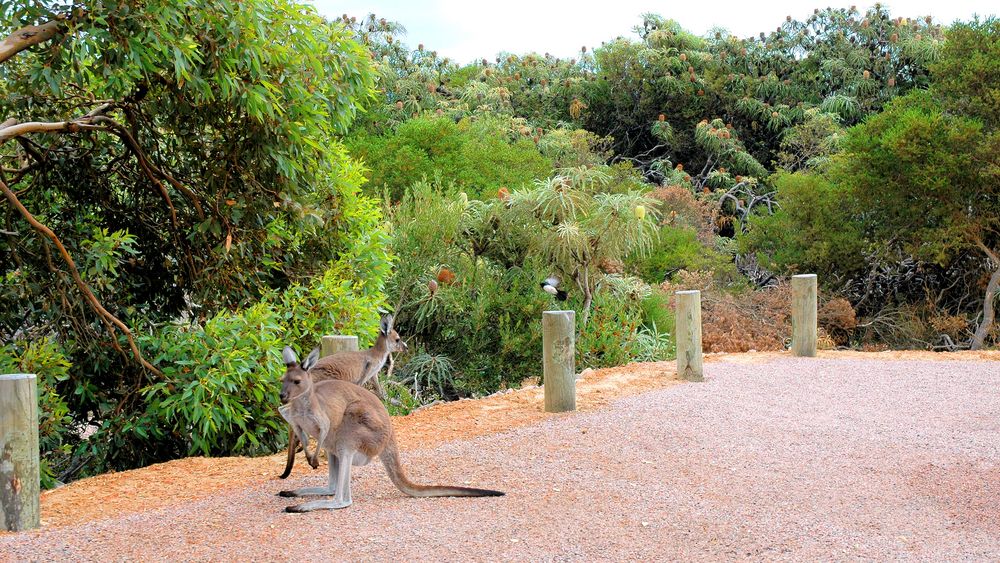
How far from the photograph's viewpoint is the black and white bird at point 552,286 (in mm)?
11339

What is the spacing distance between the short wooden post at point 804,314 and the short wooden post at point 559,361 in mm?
4323

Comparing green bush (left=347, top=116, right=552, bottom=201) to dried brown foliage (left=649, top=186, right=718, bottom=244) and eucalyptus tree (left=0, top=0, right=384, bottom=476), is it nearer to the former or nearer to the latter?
dried brown foliage (left=649, top=186, right=718, bottom=244)

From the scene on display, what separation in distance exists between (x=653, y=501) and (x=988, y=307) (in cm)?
1290

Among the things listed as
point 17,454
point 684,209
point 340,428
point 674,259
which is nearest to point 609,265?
point 674,259

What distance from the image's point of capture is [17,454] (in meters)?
5.03

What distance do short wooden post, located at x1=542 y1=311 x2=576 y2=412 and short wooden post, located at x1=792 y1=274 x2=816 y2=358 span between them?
4.32 meters

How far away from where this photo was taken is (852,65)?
26.8 meters

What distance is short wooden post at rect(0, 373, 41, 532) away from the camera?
16.4 ft

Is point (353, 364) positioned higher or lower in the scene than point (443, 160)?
lower

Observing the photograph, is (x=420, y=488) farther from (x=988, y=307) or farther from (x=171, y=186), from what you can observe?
(x=988, y=307)

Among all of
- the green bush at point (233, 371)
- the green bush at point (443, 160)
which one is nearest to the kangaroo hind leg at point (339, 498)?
the green bush at point (233, 371)

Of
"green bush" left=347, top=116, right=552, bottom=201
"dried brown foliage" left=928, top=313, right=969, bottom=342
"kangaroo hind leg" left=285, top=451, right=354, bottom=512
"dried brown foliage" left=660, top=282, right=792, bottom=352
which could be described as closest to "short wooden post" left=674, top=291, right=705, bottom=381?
"dried brown foliage" left=660, top=282, right=792, bottom=352

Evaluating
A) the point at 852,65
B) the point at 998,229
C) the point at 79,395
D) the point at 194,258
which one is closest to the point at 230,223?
the point at 194,258

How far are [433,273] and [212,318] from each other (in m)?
4.84
